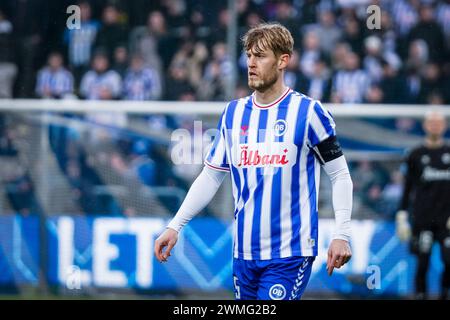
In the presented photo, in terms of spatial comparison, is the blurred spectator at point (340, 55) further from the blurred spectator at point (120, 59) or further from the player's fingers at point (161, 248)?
the player's fingers at point (161, 248)

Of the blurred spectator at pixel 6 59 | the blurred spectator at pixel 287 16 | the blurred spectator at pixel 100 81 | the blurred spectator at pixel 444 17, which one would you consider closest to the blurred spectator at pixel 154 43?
the blurred spectator at pixel 100 81

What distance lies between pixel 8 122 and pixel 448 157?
15.3ft

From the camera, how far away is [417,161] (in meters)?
9.83

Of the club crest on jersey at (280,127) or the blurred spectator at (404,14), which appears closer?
the club crest on jersey at (280,127)

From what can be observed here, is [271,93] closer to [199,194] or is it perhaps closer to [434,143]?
[199,194]

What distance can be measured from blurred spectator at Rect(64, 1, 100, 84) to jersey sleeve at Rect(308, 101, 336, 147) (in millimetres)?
6164

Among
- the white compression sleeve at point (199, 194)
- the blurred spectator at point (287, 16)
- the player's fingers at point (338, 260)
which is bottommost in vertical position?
the player's fingers at point (338, 260)

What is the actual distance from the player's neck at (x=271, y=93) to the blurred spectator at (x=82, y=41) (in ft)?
19.6

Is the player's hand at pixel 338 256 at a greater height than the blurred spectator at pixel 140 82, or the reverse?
the blurred spectator at pixel 140 82

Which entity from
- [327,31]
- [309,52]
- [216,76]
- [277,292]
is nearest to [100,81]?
[216,76]

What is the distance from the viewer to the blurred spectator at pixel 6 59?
11305 millimetres
